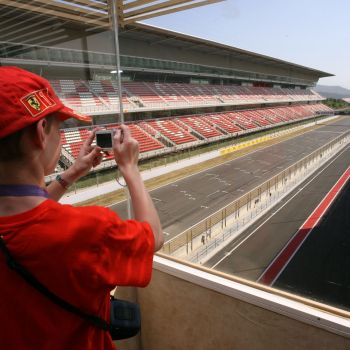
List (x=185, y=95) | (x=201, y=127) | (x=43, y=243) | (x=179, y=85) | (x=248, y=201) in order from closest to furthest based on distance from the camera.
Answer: (x=43, y=243) < (x=248, y=201) < (x=201, y=127) < (x=185, y=95) < (x=179, y=85)

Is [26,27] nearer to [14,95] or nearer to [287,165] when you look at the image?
[14,95]

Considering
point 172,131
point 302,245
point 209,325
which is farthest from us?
point 172,131

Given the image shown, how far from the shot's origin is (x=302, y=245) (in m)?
4.77

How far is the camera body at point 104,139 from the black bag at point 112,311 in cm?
36

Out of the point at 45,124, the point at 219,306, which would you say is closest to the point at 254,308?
the point at 219,306

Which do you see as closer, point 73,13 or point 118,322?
point 118,322

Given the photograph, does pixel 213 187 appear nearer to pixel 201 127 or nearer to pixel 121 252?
pixel 201 127

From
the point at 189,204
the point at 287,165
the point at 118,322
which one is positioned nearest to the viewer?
the point at 118,322

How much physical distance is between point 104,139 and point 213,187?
23.7ft

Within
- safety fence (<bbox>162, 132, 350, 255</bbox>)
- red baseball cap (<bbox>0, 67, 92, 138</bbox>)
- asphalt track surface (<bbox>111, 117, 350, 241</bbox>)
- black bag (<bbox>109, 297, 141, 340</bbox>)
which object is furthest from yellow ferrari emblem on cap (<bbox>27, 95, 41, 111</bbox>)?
asphalt track surface (<bbox>111, 117, 350, 241</bbox>)

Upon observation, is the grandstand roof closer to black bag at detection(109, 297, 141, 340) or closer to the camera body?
the camera body

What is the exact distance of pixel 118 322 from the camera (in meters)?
0.63

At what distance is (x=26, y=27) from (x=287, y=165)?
9.31 meters

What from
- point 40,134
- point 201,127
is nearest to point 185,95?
point 201,127
